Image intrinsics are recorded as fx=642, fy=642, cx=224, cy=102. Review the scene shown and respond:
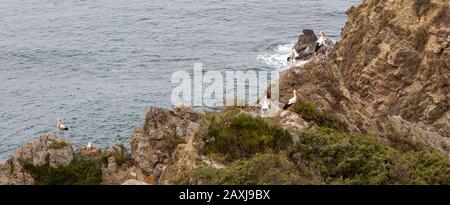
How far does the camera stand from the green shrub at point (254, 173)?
1548 centimetres

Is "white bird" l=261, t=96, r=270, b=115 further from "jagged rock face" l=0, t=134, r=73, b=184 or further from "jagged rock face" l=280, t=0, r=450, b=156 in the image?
"jagged rock face" l=280, t=0, r=450, b=156

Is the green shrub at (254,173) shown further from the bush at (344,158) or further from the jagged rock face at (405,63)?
the jagged rock face at (405,63)

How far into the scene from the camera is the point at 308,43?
88.8m

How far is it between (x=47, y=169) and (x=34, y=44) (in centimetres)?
7231

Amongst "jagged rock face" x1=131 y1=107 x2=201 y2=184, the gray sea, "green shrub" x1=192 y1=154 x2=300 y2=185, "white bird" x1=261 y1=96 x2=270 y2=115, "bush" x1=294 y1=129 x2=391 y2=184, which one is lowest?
the gray sea

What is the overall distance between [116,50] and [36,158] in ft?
210

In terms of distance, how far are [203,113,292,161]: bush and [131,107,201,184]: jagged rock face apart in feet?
32.8

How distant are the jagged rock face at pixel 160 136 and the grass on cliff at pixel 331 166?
37.4 ft

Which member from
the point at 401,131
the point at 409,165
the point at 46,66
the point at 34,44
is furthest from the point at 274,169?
the point at 34,44

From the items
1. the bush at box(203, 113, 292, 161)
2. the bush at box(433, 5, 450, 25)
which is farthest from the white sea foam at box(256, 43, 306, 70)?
the bush at box(203, 113, 292, 161)

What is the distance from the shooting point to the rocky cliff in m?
17.6

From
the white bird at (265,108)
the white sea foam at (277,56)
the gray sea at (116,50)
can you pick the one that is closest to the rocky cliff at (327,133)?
the white bird at (265,108)
